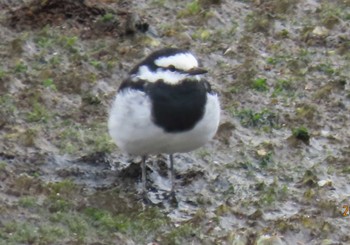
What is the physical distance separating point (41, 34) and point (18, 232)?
339 centimetres

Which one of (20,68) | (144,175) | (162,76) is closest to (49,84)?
(20,68)

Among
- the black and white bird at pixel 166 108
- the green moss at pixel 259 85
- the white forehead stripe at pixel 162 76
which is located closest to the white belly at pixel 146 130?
the black and white bird at pixel 166 108

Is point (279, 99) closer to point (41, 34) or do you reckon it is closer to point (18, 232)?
point (41, 34)

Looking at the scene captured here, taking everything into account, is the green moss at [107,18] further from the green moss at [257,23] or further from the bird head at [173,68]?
the bird head at [173,68]

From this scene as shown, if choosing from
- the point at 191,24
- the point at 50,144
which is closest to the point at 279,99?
the point at 191,24

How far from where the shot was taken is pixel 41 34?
10.6 m

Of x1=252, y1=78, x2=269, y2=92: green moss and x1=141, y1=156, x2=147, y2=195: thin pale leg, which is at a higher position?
x1=141, y1=156, x2=147, y2=195: thin pale leg

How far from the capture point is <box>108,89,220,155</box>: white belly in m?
8.06

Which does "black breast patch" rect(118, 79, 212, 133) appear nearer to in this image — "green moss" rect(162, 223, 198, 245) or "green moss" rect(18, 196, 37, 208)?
"green moss" rect(162, 223, 198, 245)

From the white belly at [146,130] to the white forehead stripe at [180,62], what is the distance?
243 mm

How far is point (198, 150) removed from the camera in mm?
9219

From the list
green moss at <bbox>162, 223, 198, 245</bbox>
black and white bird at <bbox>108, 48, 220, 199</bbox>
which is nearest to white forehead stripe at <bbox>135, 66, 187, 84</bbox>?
black and white bird at <bbox>108, 48, 220, 199</bbox>

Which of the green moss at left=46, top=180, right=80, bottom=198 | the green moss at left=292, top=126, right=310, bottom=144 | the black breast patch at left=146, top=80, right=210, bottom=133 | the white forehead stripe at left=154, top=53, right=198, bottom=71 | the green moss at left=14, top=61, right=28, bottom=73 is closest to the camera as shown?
the black breast patch at left=146, top=80, right=210, bottom=133

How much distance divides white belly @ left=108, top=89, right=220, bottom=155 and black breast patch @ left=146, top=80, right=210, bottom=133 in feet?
0.12
